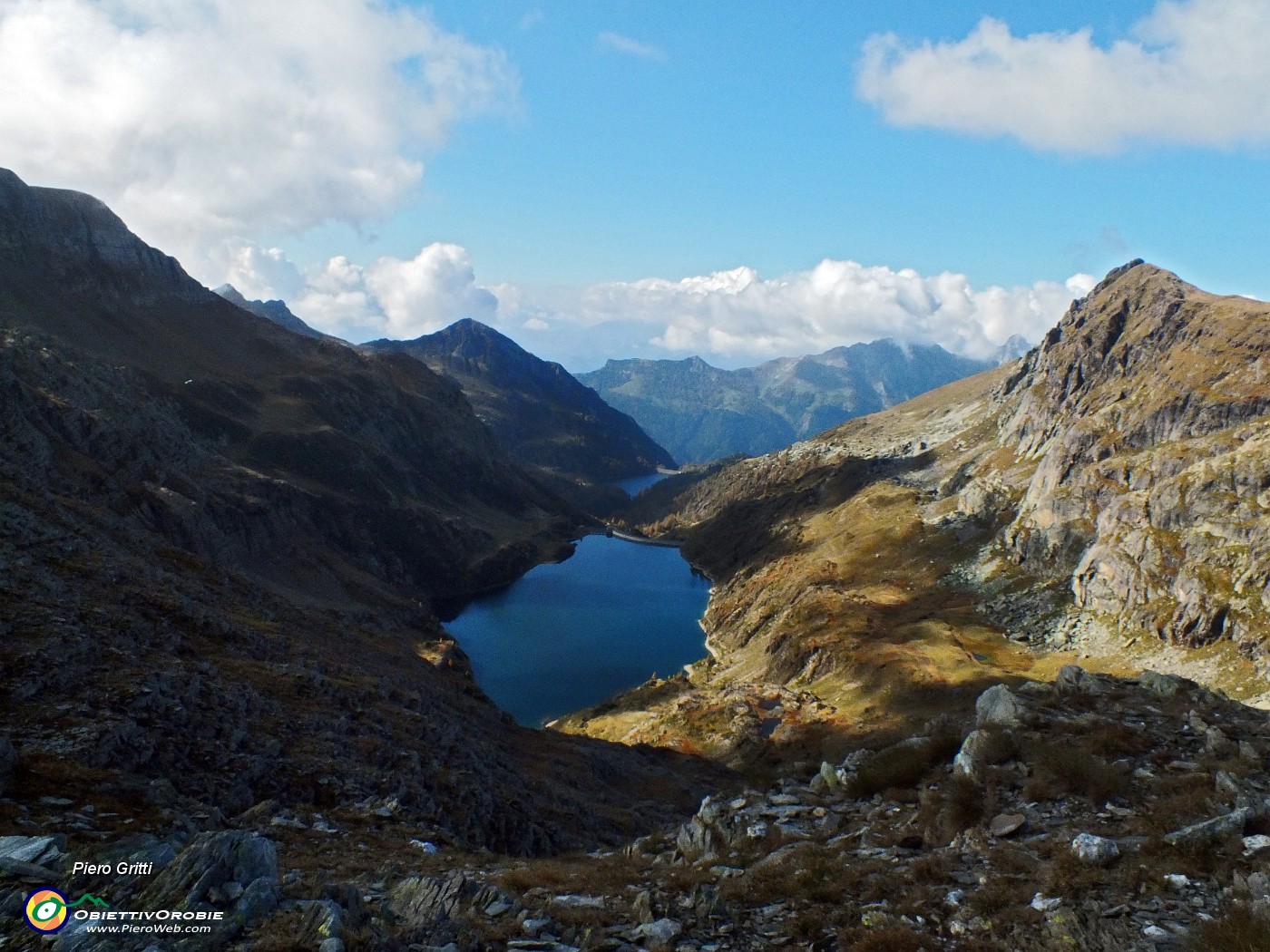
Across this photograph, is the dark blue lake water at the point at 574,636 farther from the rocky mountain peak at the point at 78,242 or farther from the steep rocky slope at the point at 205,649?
the rocky mountain peak at the point at 78,242

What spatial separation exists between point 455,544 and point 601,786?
132 meters

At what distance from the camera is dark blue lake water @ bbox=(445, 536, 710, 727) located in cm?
11362

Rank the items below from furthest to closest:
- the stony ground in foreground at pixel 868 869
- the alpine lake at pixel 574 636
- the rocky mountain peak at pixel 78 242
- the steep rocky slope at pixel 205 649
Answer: the rocky mountain peak at pixel 78 242 → the alpine lake at pixel 574 636 → the steep rocky slope at pixel 205 649 → the stony ground in foreground at pixel 868 869

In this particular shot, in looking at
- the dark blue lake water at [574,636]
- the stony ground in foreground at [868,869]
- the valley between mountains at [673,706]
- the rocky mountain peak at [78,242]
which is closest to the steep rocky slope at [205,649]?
the valley between mountains at [673,706]

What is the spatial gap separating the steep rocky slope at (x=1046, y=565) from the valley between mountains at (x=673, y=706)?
0.64 metres

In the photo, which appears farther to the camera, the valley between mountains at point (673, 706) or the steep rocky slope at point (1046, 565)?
the steep rocky slope at point (1046, 565)

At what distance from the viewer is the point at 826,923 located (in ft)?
40.3

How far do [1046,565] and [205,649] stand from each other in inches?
4258

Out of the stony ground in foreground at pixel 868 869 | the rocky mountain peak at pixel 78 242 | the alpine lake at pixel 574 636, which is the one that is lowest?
the alpine lake at pixel 574 636

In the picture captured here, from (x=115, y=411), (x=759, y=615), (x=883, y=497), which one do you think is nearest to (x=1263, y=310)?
(x=883, y=497)

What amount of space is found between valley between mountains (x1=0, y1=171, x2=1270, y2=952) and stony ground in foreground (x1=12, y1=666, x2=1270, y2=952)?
85 millimetres

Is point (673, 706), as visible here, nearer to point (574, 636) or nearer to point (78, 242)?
point (574, 636)

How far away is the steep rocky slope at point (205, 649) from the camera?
21688 mm

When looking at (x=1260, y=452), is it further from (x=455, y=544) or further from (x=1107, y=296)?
(x=455, y=544)
